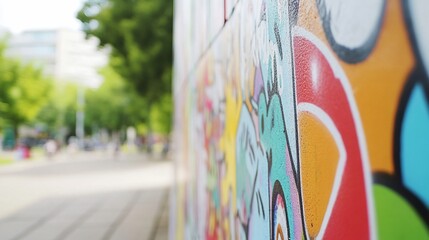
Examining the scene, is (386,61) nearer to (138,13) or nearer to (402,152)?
(402,152)

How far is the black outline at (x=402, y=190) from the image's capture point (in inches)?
26.0

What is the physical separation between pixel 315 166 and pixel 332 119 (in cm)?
14

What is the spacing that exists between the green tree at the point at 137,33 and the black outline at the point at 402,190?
2207cm

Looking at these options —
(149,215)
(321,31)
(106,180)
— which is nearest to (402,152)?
(321,31)

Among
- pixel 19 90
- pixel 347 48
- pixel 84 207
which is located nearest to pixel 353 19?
pixel 347 48

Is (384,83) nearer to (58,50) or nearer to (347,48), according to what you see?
(347,48)

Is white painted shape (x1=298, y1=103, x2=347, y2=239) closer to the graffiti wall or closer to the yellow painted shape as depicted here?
the graffiti wall

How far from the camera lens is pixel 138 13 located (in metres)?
22.2

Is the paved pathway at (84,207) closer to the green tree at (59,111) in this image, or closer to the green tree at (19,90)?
the green tree at (19,90)

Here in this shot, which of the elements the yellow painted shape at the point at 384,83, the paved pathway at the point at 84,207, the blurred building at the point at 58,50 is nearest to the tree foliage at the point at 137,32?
the paved pathway at the point at 84,207

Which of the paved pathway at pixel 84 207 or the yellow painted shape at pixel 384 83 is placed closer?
the yellow painted shape at pixel 384 83

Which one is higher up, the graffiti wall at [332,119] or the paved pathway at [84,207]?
the graffiti wall at [332,119]

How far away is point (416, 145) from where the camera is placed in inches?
26.7

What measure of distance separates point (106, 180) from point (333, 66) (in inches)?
685
